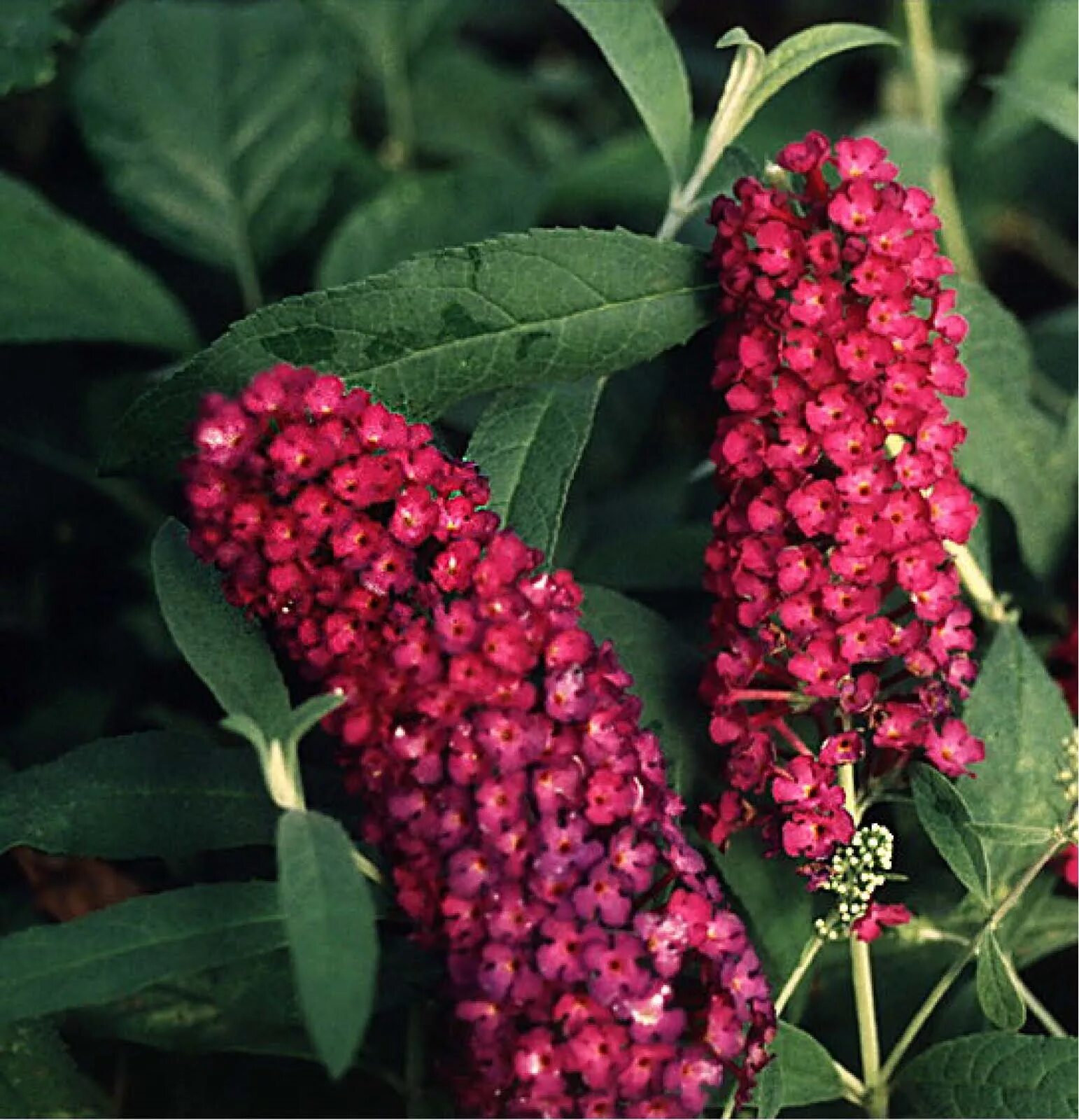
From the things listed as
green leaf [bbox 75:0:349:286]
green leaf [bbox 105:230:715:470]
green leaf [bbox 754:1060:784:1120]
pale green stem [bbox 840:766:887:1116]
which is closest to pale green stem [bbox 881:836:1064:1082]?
pale green stem [bbox 840:766:887:1116]

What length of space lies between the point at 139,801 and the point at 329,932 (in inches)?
14.1

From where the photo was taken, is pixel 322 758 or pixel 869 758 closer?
pixel 869 758

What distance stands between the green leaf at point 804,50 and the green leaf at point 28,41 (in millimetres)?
772

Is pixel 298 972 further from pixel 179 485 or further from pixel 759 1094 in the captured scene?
pixel 179 485

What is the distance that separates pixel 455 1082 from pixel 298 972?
267 millimetres

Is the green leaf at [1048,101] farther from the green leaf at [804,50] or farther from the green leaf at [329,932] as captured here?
the green leaf at [329,932]

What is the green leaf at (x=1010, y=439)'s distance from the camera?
5.70 ft

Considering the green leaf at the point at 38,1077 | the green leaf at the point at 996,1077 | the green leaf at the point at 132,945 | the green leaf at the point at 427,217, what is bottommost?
the green leaf at the point at 38,1077

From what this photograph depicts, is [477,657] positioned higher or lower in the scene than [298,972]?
higher

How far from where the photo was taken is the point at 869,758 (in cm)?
147

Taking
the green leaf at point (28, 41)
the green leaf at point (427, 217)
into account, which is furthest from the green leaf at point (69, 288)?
the green leaf at point (427, 217)

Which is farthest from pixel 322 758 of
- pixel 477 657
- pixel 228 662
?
pixel 477 657

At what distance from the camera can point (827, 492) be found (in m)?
1.35

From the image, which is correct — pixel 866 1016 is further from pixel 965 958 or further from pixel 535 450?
pixel 535 450
